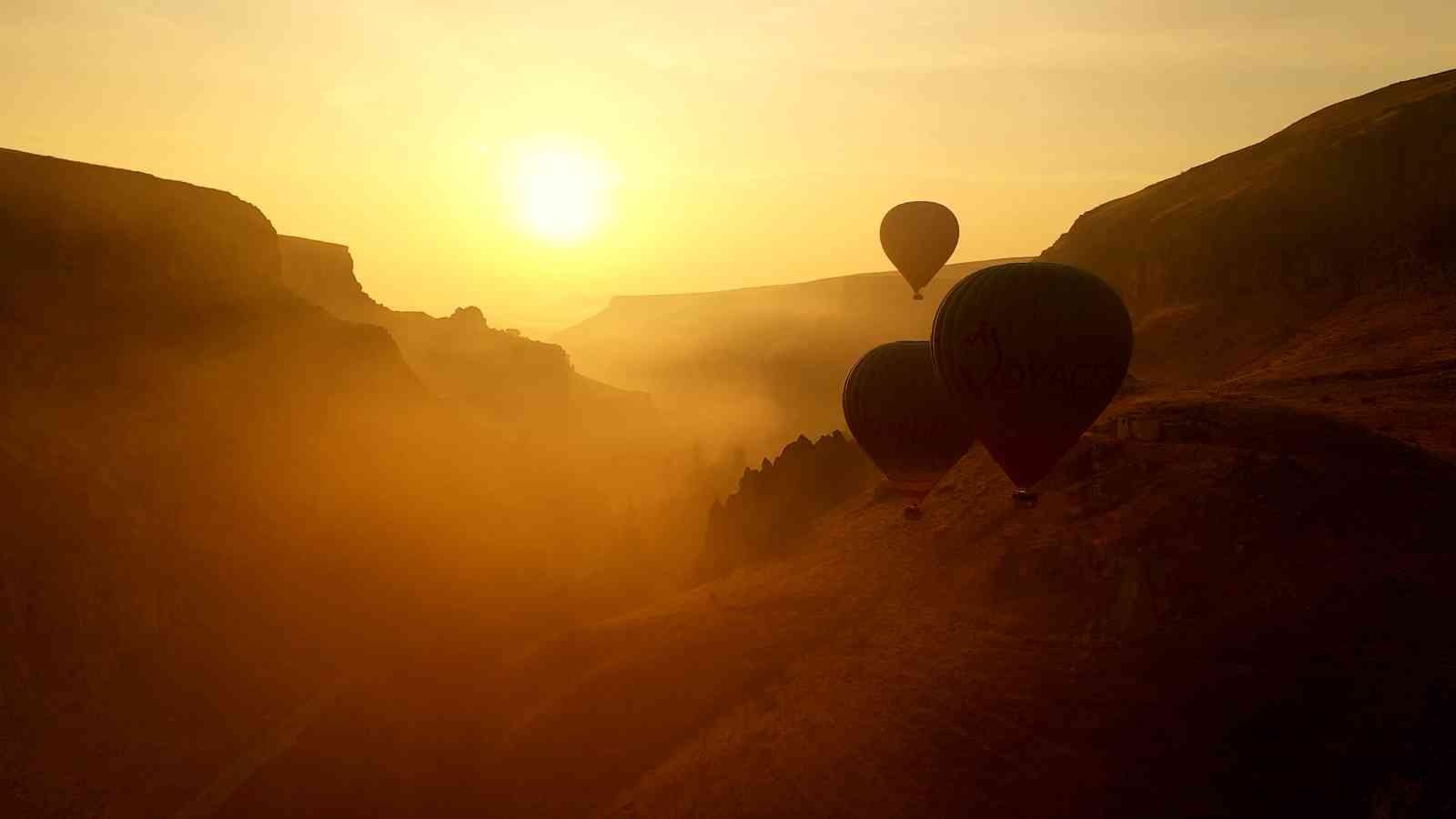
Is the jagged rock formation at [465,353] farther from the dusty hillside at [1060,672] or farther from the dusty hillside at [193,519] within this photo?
the dusty hillside at [1060,672]

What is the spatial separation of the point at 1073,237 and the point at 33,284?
233 ft

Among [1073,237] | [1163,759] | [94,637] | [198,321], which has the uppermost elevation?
[198,321]

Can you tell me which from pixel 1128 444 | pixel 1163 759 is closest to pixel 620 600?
pixel 1128 444

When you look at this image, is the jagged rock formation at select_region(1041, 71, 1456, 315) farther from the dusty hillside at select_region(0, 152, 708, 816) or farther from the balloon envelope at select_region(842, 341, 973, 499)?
the dusty hillside at select_region(0, 152, 708, 816)

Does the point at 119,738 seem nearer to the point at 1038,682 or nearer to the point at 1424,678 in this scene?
the point at 1038,682

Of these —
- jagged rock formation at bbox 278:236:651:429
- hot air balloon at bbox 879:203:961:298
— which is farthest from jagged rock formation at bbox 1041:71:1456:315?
jagged rock formation at bbox 278:236:651:429

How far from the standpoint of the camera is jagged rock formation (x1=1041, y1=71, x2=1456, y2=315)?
57469 mm

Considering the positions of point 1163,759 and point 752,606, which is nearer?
point 1163,759

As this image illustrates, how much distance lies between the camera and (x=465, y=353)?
6270 inches

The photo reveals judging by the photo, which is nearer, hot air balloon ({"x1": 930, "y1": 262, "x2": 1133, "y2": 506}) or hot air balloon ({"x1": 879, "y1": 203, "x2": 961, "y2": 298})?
hot air balloon ({"x1": 930, "y1": 262, "x2": 1133, "y2": 506})

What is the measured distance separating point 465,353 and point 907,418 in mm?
133418

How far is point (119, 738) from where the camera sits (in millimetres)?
39750

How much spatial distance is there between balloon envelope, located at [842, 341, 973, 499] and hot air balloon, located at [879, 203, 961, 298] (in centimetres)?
1627

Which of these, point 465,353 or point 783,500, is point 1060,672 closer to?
point 783,500
